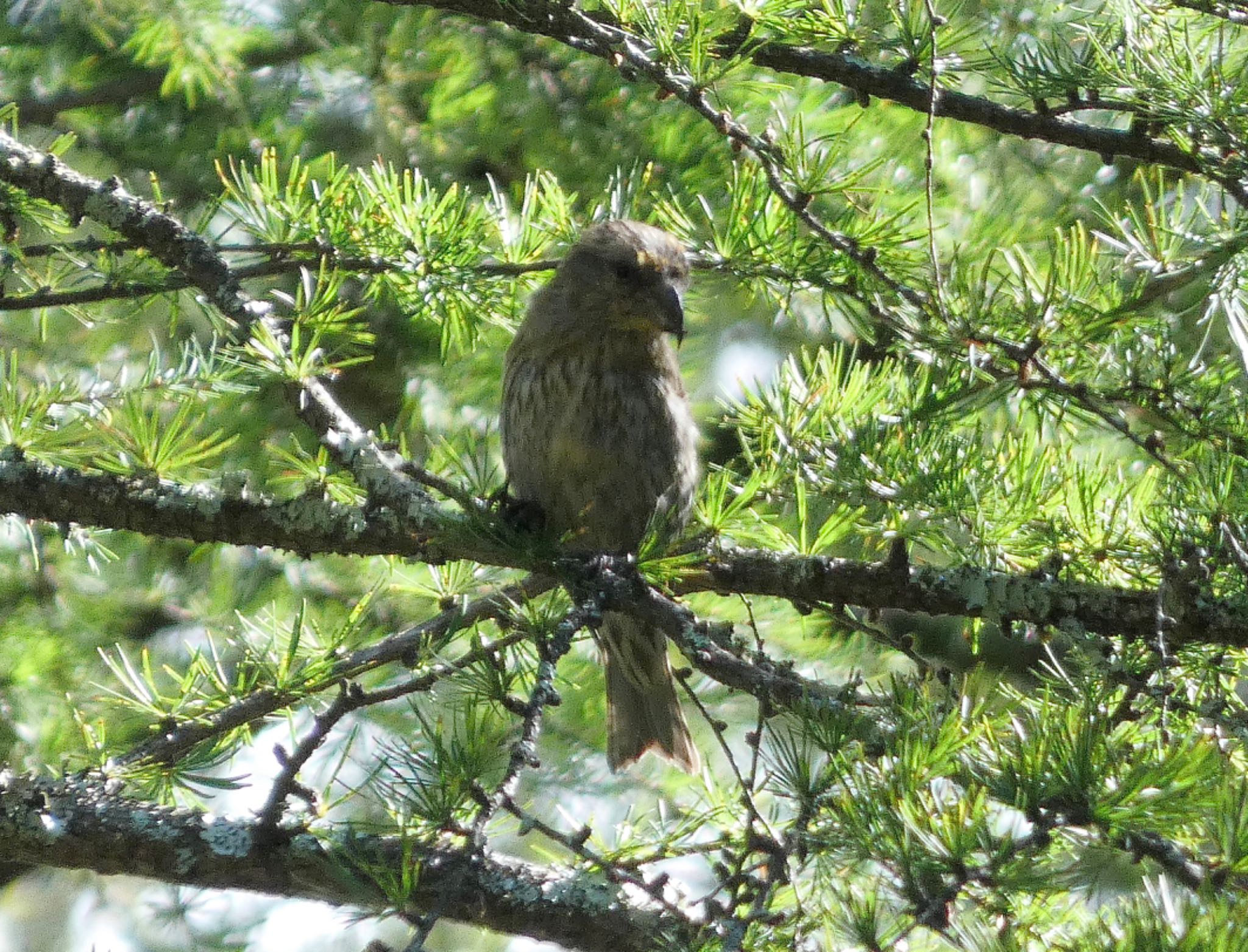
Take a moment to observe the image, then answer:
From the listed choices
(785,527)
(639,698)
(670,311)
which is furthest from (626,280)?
(639,698)

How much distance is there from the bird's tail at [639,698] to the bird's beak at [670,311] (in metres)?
0.75

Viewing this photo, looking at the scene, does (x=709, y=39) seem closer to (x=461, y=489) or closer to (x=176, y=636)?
(x=461, y=489)

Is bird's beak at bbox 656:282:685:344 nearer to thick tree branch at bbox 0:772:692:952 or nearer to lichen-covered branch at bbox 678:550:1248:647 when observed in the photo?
lichen-covered branch at bbox 678:550:1248:647

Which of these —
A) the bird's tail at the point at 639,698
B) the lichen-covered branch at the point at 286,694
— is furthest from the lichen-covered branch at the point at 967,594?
the bird's tail at the point at 639,698

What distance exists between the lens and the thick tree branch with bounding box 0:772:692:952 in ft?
7.53

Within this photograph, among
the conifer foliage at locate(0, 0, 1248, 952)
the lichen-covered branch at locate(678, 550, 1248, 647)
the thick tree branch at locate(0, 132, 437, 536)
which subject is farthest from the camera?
the thick tree branch at locate(0, 132, 437, 536)

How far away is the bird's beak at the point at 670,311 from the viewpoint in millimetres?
3135

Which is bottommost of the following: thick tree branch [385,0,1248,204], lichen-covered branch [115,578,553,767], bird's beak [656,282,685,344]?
lichen-covered branch [115,578,553,767]

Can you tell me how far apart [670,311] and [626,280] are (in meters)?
0.15

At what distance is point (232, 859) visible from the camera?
232cm

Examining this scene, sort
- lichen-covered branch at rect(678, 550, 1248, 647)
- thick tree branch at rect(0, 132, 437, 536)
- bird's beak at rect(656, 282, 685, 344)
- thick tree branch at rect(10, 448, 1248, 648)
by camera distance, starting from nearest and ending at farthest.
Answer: lichen-covered branch at rect(678, 550, 1248, 647) → thick tree branch at rect(10, 448, 1248, 648) → thick tree branch at rect(0, 132, 437, 536) → bird's beak at rect(656, 282, 685, 344)

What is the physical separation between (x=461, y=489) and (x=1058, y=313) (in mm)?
1029

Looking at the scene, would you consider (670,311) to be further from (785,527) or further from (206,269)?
(206,269)

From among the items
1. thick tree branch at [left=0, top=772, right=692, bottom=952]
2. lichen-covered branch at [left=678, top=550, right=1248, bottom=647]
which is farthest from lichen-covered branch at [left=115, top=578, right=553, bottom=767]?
lichen-covered branch at [left=678, top=550, right=1248, bottom=647]
